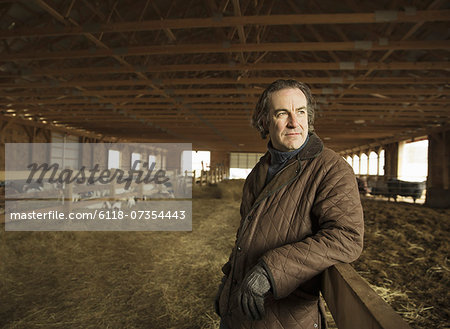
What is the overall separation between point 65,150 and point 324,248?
672 inches

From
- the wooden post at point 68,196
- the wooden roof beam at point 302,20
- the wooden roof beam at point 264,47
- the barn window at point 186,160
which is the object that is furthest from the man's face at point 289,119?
the barn window at point 186,160

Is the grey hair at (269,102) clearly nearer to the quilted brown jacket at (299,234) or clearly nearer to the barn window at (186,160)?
the quilted brown jacket at (299,234)

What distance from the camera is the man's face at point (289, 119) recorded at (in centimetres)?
150

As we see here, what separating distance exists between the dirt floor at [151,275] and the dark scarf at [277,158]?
2176 millimetres

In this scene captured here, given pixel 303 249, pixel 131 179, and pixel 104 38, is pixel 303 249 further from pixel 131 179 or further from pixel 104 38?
pixel 131 179

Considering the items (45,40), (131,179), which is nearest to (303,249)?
(45,40)

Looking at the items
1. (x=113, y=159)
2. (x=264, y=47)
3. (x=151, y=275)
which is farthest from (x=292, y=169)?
(x=113, y=159)

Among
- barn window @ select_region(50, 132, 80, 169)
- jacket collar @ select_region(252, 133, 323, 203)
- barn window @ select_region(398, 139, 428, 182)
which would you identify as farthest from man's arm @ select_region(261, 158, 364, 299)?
barn window @ select_region(398, 139, 428, 182)

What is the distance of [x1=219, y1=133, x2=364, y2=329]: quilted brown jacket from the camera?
47.2 inches

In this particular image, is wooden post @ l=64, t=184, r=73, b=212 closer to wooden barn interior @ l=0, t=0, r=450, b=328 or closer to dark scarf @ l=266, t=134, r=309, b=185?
wooden barn interior @ l=0, t=0, r=450, b=328

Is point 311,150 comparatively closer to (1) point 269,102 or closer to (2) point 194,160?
(1) point 269,102

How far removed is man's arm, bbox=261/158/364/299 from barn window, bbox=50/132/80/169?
15.0 meters

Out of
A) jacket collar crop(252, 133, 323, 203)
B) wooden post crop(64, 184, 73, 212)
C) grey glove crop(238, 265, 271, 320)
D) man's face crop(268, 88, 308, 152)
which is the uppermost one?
man's face crop(268, 88, 308, 152)

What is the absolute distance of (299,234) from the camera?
1342mm
